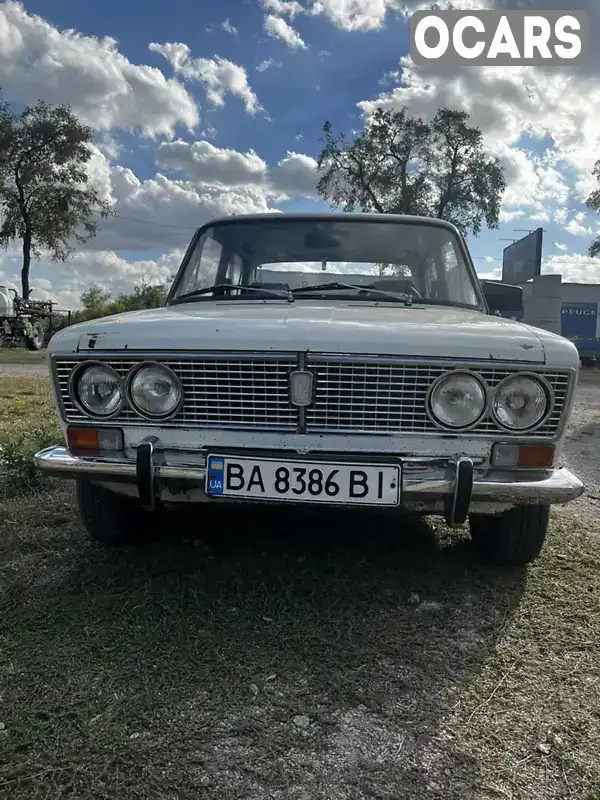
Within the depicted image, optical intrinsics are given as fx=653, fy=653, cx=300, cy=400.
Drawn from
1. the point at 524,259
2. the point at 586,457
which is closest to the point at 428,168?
the point at 524,259

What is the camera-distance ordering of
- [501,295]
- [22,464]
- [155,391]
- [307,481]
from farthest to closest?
[22,464], [501,295], [155,391], [307,481]

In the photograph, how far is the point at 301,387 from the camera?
2.35 m

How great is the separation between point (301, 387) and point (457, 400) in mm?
563

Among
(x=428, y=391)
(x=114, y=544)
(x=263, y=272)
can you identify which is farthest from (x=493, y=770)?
(x=263, y=272)

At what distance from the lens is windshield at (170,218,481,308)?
134 inches

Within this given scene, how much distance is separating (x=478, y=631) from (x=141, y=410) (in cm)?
148

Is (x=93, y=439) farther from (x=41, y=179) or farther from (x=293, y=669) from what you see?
(x=41, y=179)

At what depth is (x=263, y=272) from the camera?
3539mm

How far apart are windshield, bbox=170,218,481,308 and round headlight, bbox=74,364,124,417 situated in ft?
3.30

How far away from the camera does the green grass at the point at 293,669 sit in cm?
162

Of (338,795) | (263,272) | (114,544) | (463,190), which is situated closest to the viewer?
(338,795)

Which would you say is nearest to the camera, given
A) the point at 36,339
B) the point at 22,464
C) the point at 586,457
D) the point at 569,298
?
the point at 22,464

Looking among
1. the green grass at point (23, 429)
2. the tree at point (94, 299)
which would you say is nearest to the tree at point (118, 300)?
the tree at point (94, 299)

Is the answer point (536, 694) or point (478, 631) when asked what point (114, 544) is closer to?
point (478, 631)
